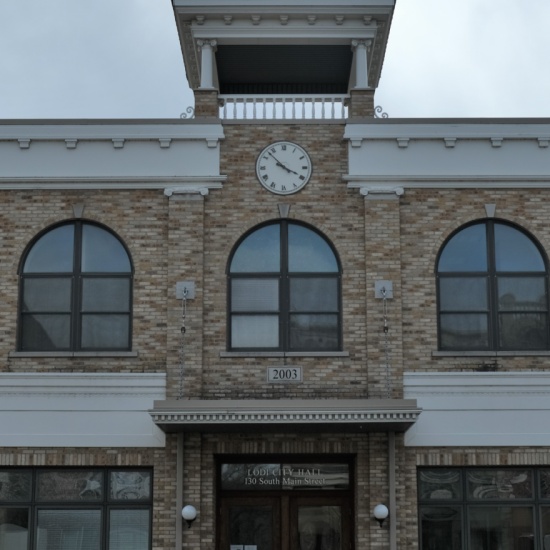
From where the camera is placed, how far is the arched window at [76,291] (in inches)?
811

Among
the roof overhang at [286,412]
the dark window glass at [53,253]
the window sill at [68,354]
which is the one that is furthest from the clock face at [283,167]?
the roof overhang at [286,412]

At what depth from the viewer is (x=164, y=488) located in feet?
64.9

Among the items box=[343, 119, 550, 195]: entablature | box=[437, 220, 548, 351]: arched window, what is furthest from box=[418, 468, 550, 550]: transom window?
box=[343, 119, 550, 195]: entablature

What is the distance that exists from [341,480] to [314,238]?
444 cm

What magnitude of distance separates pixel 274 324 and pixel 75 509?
4811 mm

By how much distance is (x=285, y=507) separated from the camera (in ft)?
66.5

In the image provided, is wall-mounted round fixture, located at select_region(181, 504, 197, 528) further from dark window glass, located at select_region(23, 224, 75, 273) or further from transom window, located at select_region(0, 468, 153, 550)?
dark window glass, located at select_region(23, 224, 75, 273)

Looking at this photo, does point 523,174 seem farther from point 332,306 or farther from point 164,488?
point 164,488

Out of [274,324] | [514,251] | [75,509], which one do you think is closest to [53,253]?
[274,324]

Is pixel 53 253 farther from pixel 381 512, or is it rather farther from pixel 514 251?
pixel 514 251

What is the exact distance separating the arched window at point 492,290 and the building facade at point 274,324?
0.04 m

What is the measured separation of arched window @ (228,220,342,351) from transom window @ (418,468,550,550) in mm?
3108

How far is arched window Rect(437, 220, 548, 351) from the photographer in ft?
67.5

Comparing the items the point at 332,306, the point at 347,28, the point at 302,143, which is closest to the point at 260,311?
the point at 332,306
